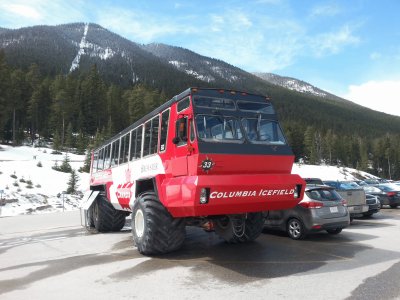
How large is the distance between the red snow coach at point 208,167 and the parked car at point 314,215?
2.12m

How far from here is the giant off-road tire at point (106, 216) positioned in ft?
46.0

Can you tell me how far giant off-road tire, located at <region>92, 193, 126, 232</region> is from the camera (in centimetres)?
1403

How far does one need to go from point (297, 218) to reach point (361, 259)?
2.94m

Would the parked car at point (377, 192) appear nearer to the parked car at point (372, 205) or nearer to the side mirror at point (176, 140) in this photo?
the parked car at point (372, 205)

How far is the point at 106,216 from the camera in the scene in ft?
46.0

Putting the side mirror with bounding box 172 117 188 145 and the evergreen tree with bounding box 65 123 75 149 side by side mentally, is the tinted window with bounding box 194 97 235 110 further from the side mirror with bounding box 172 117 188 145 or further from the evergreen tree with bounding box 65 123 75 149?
the evergreen tree with bounding box 65 123 75 149

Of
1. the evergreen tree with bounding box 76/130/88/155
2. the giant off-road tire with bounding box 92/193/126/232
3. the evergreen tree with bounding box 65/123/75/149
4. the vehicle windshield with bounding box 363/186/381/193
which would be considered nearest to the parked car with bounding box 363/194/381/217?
the vehicle windshield with bounding box 363/186/381/193

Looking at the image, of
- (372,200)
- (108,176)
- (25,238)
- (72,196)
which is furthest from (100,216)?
(72,196)

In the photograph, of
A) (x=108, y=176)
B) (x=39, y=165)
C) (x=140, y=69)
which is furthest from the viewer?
(x=140, y=69)

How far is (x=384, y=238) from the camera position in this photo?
37.0ft

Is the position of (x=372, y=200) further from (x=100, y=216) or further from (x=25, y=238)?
(x=25, y=238)

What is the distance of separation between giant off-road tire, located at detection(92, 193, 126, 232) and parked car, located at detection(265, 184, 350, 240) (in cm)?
589

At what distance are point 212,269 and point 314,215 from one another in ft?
14.1

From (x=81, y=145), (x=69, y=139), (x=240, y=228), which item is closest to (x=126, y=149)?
(x=240, y=228)
